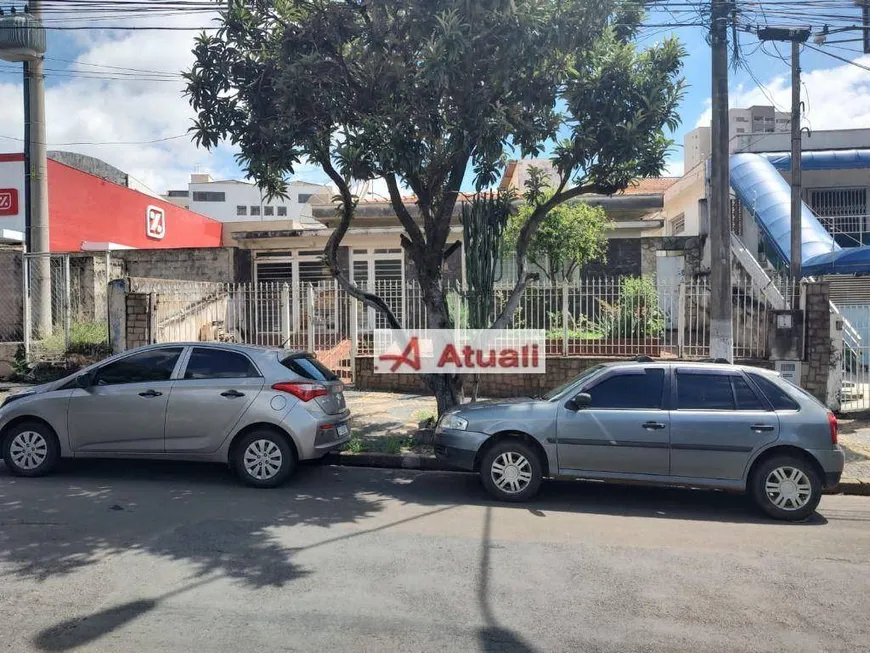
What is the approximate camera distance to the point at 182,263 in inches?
643

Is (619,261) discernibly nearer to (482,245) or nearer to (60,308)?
(482,245)

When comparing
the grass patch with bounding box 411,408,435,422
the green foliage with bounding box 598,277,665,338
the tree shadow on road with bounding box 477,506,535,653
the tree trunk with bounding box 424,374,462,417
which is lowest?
the tree shadow on road with bounding box 477,506,535,653

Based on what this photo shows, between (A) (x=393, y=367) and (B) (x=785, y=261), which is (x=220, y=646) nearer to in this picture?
(A) (x=393, y=367)

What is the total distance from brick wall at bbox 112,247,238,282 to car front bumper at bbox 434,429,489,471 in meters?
11.5

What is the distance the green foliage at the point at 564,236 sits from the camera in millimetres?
13578

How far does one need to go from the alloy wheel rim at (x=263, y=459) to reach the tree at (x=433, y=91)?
107 inches

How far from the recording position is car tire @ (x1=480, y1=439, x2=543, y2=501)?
6242 mm

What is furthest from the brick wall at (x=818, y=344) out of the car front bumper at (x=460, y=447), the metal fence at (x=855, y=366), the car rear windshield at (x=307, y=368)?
the car rear windshield at (x=307, y=368)

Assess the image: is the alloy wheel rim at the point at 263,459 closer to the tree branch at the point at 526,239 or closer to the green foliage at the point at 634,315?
the tree branch at the point at 526,239

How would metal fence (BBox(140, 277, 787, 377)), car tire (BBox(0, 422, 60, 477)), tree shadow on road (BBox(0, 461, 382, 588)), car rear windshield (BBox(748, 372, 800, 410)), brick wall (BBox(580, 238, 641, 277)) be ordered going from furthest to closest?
1. brick wall (BBox(580, 238, 641, 277))
2. metal fence (BBox(140, 277, 787, 377))
3. car tire (BBox(0, 422, 60, 477))
4. car rear windshield (BBox(748, 372, 800, 410))
5. tree shadow on road (BBox(0, 461, 382, 588))

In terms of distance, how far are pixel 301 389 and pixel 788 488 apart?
4.70 metres

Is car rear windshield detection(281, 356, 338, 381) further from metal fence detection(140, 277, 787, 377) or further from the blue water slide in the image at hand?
the blue water slide

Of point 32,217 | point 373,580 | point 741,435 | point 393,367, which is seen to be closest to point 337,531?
point 373,580

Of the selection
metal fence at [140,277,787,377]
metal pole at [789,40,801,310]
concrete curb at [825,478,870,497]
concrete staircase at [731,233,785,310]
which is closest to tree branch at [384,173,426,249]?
metal fence at [140,277,787,377]
